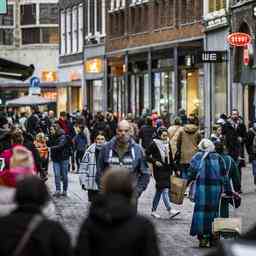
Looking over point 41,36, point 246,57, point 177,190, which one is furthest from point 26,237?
point 41,36

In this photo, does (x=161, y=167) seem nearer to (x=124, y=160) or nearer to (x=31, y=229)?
(x=124, y=160)

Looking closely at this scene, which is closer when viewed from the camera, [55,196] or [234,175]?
[234,175]

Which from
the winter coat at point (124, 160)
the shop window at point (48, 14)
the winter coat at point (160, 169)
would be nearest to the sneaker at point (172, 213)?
the winter coat at point (160, 169)

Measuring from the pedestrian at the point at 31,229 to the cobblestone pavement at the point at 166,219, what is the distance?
8.46 meters

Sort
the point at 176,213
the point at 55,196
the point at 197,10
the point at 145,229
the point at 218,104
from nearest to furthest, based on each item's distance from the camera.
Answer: the point at 145,229
the point at 176,213
the point at 55,196
the point at 218,104
the point at 197,10

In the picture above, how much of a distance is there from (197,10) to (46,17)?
39720 millimetres

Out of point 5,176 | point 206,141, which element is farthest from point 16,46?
point 5,176

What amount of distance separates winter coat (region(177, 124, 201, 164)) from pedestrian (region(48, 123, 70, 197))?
8.28ft

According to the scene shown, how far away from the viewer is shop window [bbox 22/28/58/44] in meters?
86.5

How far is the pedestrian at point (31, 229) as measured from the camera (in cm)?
797

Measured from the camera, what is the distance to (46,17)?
285ft

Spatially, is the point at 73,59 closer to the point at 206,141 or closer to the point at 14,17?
the point at 14,17

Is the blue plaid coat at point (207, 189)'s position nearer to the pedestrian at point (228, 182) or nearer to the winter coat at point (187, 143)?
the pedestrian at point (228, 182)

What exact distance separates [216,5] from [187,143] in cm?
1966
